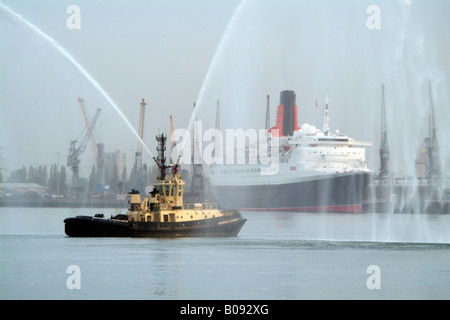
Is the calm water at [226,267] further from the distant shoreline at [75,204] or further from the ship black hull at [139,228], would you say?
the distant shoreline at [75,204]

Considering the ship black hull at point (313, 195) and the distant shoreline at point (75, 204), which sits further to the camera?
the distant shoreline at point (75, 204)

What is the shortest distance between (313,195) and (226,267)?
256ft

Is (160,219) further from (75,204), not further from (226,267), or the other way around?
(75,204)

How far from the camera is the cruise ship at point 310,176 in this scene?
112062 mm

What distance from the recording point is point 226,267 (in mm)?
38688

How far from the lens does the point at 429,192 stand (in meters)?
151

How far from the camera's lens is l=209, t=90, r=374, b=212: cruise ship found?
112062 mm

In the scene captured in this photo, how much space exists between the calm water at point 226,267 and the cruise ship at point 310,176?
2081 inches

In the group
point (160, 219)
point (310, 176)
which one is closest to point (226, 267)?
point (160, 219)

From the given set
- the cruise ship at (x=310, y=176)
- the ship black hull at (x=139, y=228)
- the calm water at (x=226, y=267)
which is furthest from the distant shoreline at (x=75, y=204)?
the calm water at (x=226, y=267)

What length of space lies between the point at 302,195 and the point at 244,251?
231 feet

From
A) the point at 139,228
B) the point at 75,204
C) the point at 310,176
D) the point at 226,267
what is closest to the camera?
the point at 226,267
